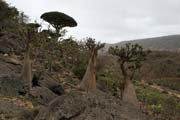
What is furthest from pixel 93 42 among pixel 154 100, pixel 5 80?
pixel 154 100

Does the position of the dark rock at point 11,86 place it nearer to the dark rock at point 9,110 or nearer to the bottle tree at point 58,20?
the dark rock at point 9,110

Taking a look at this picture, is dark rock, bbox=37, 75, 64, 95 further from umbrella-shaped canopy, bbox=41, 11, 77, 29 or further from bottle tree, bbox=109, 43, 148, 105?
umbrella-shaped canopy, bbox=41, 11, 77, 29

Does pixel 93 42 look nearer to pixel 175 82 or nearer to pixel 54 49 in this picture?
pixel 54 49

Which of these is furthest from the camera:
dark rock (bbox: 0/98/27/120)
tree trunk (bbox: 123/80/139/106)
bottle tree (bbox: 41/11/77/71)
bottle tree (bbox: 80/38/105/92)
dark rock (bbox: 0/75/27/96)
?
bottle tree (bbox: 41/11/77/71)

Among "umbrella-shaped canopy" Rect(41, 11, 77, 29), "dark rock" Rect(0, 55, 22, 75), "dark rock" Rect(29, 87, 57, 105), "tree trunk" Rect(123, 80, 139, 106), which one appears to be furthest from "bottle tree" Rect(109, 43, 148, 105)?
"umbrella-shaped canopy" Rect(41, 11, 77, 29)

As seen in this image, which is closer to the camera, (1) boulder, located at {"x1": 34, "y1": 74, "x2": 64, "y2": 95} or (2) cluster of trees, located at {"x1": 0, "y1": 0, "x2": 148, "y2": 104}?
(1) boulder, located at {"x1": 34, "y1": 74, "x2": 64, "y2": 95}

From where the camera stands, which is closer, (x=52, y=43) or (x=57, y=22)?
(x=52, y=43)

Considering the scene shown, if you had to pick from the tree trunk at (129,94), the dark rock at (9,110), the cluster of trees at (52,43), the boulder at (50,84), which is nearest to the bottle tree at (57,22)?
the cluster of trees at (52,43)

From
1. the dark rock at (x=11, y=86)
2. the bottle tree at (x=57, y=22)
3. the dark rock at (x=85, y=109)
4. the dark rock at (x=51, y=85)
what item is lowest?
the dark rock at (x=51, y=85)

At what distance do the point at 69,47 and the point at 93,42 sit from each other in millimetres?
18118

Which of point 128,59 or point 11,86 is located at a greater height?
point 128,59

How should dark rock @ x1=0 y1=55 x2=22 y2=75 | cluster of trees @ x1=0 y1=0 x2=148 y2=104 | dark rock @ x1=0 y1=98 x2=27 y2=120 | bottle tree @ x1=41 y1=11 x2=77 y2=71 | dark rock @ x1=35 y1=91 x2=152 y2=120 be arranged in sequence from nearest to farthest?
dark rock @ x1=35 y1=91 x2=152 y2=120 → dark rock @ x1=0 y1=98 x2=27 y2=120 → dark rock @ x1=0 y1=55 x2=22 y2=75 → cluster of trees @ x1=0 y1=0 x2=148 y2=104 → bottle tree @ x1=41 y1=11 x2=77 y2=71

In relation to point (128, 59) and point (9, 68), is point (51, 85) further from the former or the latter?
point (128, 59)

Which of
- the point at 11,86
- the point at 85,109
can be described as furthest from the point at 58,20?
the point at 85,109
